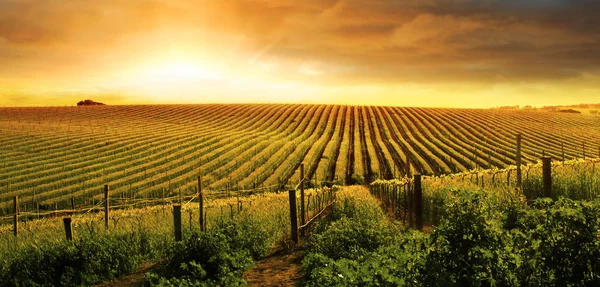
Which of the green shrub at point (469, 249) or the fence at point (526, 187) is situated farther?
the fence at point (526, 187)

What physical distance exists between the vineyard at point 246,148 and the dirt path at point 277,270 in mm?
8831

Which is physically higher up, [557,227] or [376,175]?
[557,227]

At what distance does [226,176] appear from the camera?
1470 inches

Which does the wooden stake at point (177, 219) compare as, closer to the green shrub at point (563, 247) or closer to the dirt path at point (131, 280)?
the dirt path at point (131, 280)

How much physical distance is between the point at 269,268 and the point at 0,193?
→ 26.3m

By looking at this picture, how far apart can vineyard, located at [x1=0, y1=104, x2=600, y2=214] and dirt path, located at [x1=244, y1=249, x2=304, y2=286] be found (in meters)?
8.83

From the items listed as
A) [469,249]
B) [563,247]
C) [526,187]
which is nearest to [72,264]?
[469,249]

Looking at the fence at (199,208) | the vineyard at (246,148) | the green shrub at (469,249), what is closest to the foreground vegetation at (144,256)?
the fence at (199,208)

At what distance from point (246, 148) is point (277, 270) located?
121ft

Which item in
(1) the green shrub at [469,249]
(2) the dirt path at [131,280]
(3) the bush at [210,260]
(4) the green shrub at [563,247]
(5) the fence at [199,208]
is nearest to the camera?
(4) the green shrub at [563,247]

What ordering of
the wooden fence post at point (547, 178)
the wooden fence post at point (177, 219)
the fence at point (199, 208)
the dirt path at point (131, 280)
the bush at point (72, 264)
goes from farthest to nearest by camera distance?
the fence at point (199, 208) → the wooden fence post at point (177, 219) → the wooden fence post at point (547, 178) → the bush at point (72, 264) → the dirt path at point (131, 280)

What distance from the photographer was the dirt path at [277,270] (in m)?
10.6

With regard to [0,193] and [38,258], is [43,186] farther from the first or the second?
[38,258]

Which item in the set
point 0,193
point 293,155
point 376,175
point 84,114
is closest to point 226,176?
point 293,155
